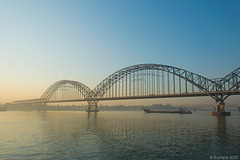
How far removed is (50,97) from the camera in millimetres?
144625

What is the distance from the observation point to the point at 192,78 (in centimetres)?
Result: 7312

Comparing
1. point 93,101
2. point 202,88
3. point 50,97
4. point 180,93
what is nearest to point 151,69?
point 180,93

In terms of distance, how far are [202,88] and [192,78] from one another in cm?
623

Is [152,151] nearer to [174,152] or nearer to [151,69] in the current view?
[174,152]

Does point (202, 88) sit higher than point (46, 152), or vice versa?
point (202, 88)

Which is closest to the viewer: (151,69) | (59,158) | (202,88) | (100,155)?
(59,158)

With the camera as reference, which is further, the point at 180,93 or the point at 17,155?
the point at 180,93

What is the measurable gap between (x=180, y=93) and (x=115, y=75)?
121 ft

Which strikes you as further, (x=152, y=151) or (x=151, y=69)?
(x=151, y=69)

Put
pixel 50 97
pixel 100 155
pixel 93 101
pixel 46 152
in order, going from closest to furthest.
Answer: pixel 100 155 → pixel 46 152 → pixel 93 101 → pixel 50 97

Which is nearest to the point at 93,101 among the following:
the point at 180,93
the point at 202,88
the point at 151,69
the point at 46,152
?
the point at 151,69

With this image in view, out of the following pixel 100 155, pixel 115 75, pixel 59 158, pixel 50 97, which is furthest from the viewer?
pixel 50 97

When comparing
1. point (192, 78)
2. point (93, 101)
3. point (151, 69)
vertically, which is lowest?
point (93, 101)

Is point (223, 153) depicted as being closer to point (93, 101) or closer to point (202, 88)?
point (202, 88)
